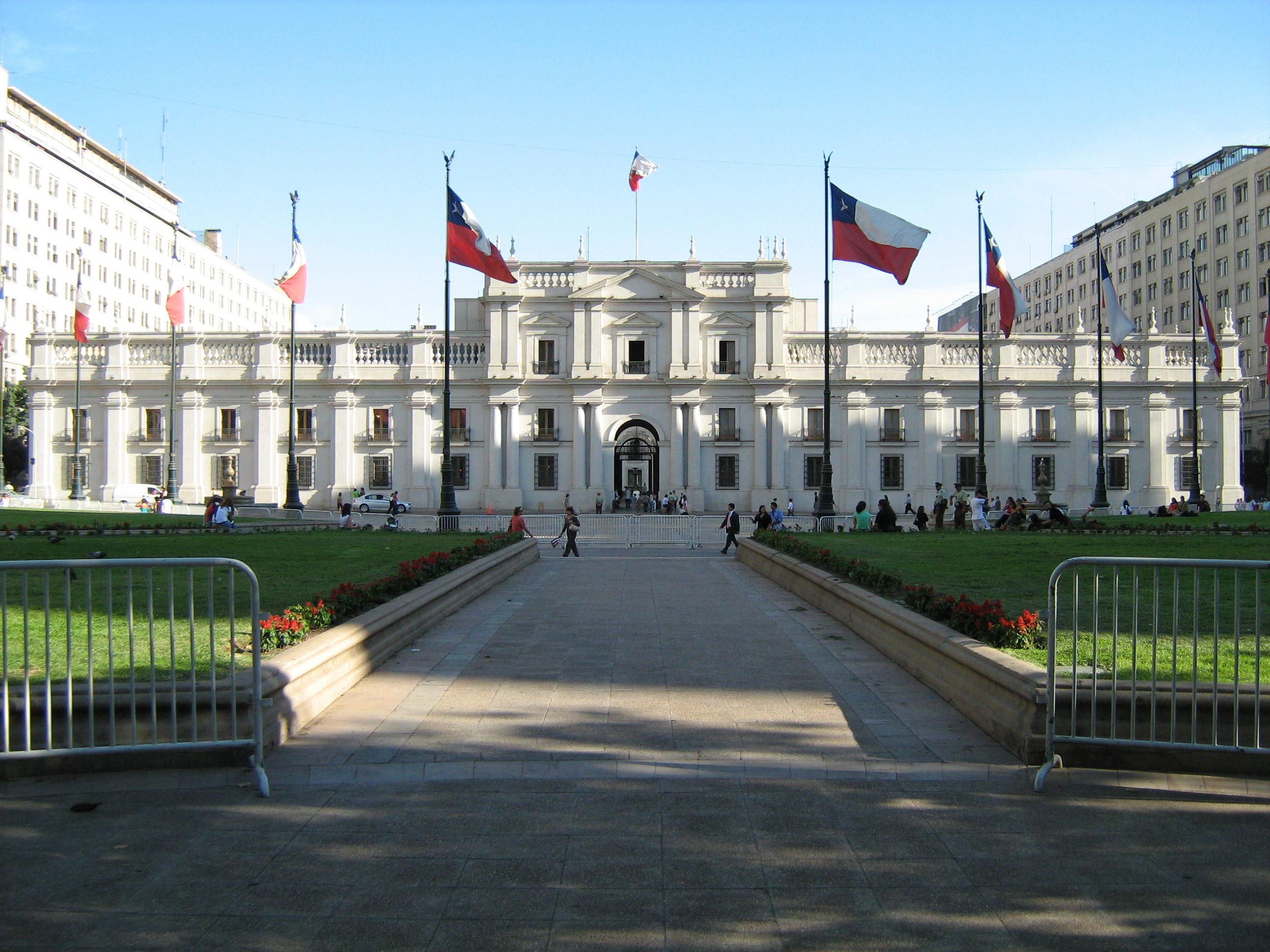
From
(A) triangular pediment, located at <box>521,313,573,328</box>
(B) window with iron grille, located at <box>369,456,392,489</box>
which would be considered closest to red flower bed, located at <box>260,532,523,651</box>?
(B) window with iron grille, located at <box>369,456,392,489</box>

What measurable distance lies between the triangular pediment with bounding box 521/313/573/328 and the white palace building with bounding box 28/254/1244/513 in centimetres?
11

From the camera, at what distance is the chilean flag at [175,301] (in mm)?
40344

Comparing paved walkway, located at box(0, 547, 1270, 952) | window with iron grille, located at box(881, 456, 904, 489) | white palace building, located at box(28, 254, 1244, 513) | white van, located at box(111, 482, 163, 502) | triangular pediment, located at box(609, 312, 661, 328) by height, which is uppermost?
triangular pediment, located at box(609, 312, 661, 328)

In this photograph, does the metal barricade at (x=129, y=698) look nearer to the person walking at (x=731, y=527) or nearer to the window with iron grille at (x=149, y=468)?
the person walking at (x=731, y=527)

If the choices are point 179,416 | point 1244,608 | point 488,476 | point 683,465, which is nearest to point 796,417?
point 683,465

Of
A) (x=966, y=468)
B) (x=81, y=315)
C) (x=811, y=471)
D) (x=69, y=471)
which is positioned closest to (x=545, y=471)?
(x=811, y=471)

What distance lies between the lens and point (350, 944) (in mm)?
3754

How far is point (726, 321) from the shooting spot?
55.3 m

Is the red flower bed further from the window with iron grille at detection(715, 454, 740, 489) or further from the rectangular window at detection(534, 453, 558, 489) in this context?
the window with iron grille at detection(715, 454, 740, 489)

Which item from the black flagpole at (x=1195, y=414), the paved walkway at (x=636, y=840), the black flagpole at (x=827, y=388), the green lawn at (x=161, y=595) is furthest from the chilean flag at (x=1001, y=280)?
the paved walkway at (x=636, y=840)

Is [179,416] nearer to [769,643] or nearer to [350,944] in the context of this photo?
[769,643]

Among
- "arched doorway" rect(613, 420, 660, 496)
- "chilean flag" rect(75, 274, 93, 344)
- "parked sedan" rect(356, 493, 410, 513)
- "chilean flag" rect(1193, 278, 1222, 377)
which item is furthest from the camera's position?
"arched doorway" rect(613, 420, 660, 496)

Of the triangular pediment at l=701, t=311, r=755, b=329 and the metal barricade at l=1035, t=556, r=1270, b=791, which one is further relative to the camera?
the triangular pediment at l=701, t=311, r=755, b=329

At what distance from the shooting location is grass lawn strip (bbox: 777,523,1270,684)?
6.84 meters
